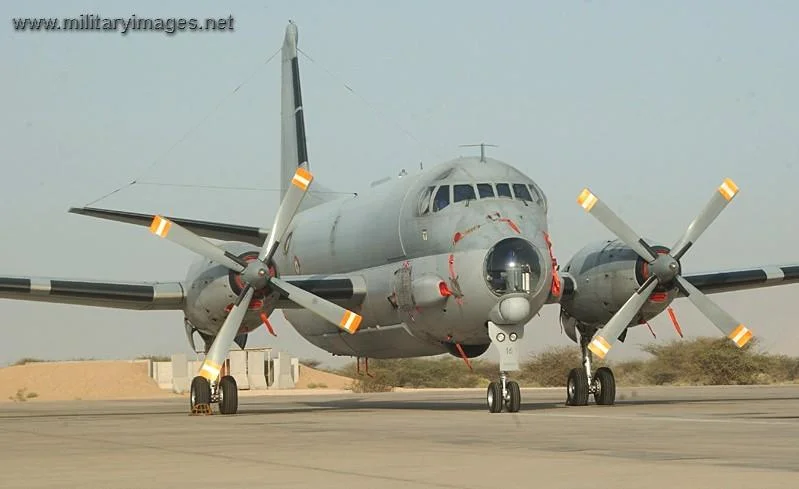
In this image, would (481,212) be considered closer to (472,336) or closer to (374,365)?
(472,336)

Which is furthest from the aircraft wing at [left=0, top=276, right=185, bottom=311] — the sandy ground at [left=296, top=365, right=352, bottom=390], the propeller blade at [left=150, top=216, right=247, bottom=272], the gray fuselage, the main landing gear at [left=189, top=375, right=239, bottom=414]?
the sandy ground at [left=296, top=365, right=352, bottom=390]

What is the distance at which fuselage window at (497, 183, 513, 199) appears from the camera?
913 inches

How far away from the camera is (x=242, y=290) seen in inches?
955

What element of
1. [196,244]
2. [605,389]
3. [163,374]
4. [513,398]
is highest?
[196,244]

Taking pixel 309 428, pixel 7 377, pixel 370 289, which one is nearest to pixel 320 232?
pixel 370 289

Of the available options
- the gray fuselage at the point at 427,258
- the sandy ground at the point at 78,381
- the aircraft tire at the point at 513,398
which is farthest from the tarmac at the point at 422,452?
the sandy ground at the point at 78,381

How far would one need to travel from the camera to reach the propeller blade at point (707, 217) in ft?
82.1

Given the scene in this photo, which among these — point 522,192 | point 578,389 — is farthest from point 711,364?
point 522,192

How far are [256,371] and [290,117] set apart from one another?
2559 cm

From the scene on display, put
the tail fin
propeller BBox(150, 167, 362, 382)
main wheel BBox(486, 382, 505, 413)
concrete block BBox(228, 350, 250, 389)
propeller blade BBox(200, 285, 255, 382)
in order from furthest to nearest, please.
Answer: concrete block BBox(228, 350, 250, 389) < the tail fin < propeller blade BBox(200, 285, 255, 382) < propeller BBox(150, 167, 362, 382) < main wheel BBox(486, 382, 505, 413)

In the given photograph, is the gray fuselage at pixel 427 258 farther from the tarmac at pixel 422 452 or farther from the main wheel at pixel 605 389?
the main wheel at pixel 605 389

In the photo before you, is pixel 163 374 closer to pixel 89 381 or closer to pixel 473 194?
pixel 89 381

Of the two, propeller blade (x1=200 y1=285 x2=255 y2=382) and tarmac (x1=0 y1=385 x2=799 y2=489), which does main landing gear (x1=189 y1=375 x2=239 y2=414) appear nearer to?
propeller blade (x1=200 y1=285 x2=255 y2=382)

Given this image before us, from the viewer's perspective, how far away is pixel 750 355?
160 ft
